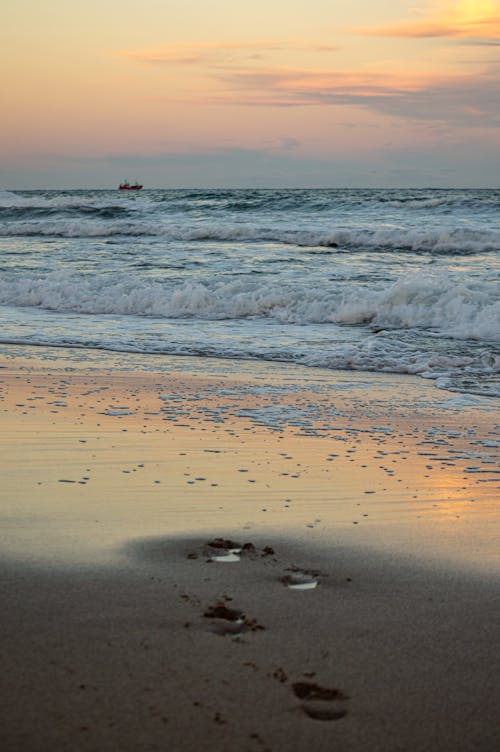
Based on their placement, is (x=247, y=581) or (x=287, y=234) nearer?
(x=247, y=581)

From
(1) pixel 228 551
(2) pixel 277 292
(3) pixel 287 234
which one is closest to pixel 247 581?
(1) pixel 228 551

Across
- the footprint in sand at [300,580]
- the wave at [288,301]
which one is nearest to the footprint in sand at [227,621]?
the footprint in sand at [300,580]

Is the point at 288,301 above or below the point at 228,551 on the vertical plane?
above

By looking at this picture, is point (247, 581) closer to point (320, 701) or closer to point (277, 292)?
point (320, 701)

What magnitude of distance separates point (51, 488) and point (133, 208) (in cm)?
3237

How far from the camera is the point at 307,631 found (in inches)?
101

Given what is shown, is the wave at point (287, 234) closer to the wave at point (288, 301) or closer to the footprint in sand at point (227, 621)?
the wave at point (288, 301)

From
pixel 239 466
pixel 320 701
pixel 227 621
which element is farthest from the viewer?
pixel 239 466

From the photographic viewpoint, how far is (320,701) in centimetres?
220

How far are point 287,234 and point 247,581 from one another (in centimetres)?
2223

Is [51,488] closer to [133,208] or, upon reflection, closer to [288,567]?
[288,567]

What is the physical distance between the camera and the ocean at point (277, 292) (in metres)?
9.48

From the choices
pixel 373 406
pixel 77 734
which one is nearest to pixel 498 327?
pixel 373 406

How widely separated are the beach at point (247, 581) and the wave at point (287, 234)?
17.5m
